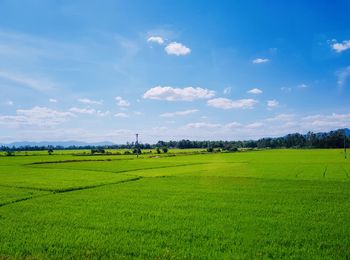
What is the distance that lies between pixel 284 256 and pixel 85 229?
713 centimetres

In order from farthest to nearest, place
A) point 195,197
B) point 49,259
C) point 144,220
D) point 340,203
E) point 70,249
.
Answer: point 195,197 < point 340,203 < point 144,220 < point 70,249 < point 49,259

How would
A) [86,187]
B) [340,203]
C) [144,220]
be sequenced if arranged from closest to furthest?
1. [144,220]
2. [340,203]
3. [86,187]

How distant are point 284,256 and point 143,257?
3981 millimetres

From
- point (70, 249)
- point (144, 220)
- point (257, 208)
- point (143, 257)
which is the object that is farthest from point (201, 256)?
point (257, 208)

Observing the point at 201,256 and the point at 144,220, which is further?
the point at 144,220

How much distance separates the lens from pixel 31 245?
32.7 feet

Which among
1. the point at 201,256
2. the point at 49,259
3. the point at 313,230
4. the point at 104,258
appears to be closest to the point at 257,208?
the point at 313,230

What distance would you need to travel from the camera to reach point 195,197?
19250 mm

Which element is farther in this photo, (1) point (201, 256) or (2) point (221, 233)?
(2) point (221, 233)

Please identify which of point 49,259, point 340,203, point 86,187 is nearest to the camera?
point 49,259

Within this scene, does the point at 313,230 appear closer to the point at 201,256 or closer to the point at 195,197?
the point at 201,256

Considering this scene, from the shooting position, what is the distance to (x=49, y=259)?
28.7 feet

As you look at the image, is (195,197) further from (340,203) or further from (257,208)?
(340,203)

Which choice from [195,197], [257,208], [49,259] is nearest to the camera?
A: [49,259]
